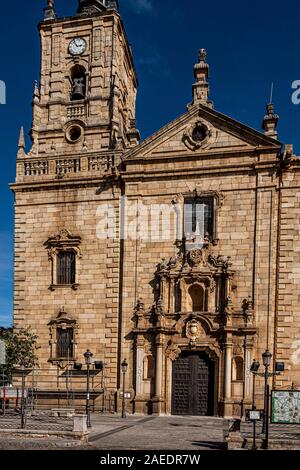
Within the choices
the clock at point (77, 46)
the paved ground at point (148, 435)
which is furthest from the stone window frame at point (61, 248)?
the clock at point (77, 46)

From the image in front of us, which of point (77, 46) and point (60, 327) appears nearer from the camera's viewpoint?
point (60, 327)

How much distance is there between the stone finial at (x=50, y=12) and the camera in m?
37.5

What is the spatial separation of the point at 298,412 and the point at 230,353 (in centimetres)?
1000

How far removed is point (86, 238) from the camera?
32094 mm

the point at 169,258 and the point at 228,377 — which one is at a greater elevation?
the point at 169,258

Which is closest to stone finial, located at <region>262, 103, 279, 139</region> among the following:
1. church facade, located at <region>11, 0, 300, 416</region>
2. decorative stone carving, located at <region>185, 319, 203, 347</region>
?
church facade, located at <region>11, 0, 300, 416</region>

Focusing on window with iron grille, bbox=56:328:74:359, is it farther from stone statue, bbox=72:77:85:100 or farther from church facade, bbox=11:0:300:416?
stone statue, bbox=72:77:85:100

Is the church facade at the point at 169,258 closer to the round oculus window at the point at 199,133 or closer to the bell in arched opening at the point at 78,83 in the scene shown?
the round oculus window at the point at 199,133

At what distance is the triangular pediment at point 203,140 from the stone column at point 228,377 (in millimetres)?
9770

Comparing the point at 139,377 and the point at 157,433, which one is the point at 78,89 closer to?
the point at 139,377

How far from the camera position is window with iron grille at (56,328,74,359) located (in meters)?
31.3

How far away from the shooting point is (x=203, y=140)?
31.2 m

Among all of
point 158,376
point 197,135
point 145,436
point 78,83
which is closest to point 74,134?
point 78,83

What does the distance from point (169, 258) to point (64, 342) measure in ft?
23.8
